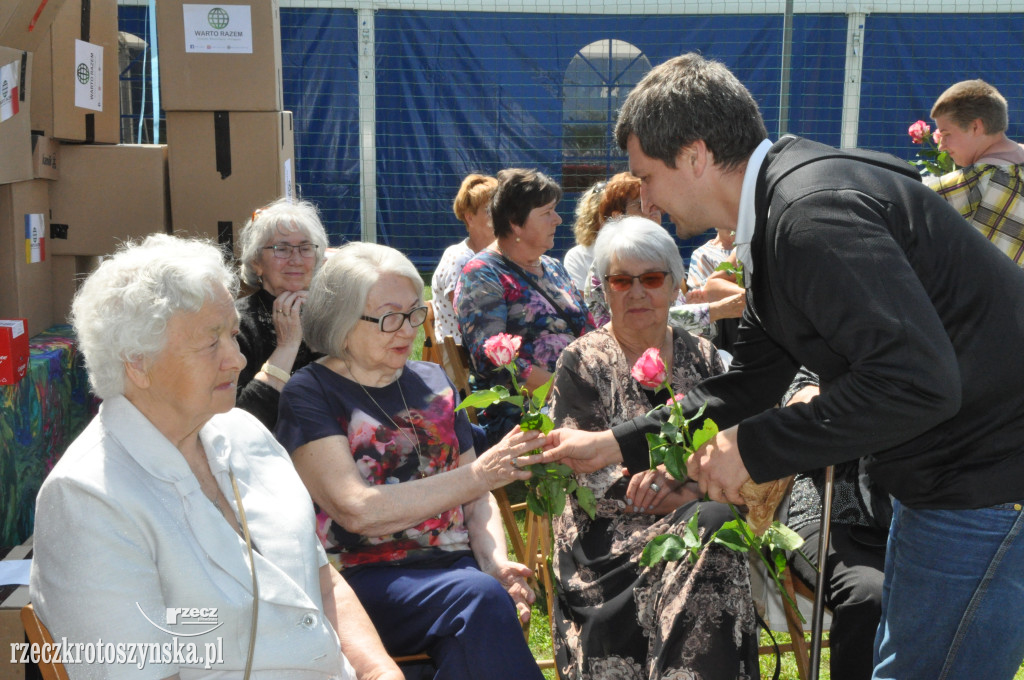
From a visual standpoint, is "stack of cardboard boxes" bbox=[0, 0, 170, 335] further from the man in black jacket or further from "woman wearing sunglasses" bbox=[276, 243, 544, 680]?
the man in black jacket

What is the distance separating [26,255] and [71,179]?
464mm

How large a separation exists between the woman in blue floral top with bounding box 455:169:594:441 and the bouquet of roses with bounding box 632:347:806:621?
1.75 metres

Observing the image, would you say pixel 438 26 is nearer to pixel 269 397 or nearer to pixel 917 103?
pixel 917 103

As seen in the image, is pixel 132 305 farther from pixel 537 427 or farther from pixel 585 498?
pixel 585 498

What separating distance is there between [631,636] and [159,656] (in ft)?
4.20

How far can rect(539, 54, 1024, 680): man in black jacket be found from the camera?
60.5 inches

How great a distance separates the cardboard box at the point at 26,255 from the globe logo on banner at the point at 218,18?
89 cm

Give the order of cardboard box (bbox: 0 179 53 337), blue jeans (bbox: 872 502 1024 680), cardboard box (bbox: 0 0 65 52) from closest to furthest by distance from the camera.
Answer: blue jeans (bbox: 872 502 1024 680) < cardboard box (bbox: 0 0 65 52) < cardboard box (bbox: 0 179 53 337)

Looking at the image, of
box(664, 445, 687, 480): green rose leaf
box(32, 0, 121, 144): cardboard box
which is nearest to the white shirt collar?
box(664, 445, 687, 480): green rose leaf

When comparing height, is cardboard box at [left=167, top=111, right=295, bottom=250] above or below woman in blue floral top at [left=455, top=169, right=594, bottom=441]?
above

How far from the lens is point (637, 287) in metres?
3.00

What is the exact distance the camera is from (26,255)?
127 inches

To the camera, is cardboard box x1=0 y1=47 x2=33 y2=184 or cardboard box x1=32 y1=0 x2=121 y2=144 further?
cardboard box x1=32 y1=0 x2=121 y2=144

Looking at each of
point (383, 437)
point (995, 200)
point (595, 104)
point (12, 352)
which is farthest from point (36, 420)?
point (595, 104)
